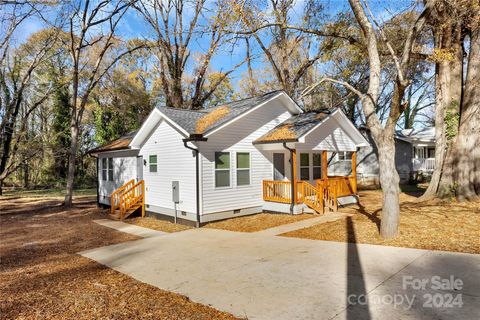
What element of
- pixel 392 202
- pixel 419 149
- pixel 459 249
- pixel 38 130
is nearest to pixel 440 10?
pixel 392 202

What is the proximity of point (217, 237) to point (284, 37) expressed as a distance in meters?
16.4

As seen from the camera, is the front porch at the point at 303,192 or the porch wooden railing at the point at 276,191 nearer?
the front porch at the point at 303,192

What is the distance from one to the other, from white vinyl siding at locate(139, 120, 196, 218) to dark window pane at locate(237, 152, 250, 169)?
199 centimetres

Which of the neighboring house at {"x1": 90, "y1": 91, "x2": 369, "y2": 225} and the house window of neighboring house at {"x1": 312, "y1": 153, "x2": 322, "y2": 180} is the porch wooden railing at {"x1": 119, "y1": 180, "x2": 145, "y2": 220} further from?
the house window of neighboring house at {"x1": 312, "y1": 153, "x2": 322, "y2": 180}

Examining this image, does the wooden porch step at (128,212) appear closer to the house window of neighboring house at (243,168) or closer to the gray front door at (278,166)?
the house window of neighboring house at (243,168)

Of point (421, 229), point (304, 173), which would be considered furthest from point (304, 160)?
point (421, 229)

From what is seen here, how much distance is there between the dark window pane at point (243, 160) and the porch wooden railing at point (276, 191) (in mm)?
1170

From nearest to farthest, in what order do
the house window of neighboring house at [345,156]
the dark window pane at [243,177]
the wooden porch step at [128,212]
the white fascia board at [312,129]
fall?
1. the white fascia board at [312,129]
2. the dark window pane at [243,177]
3. the wooden porch step at [128,212]
4. the house window of neighboring house at [345,156]

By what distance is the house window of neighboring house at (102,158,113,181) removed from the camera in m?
16.9

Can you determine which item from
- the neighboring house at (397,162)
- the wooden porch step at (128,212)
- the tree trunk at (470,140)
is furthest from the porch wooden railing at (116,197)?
the neighboring house at (397,162)

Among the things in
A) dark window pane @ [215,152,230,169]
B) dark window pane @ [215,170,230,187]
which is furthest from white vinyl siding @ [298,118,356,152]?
dark window pane @ [215,170,230,187]

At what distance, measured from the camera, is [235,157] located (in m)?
Result: 12.0

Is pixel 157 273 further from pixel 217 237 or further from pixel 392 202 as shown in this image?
pixel 392 202

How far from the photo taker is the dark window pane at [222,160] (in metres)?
11.5
